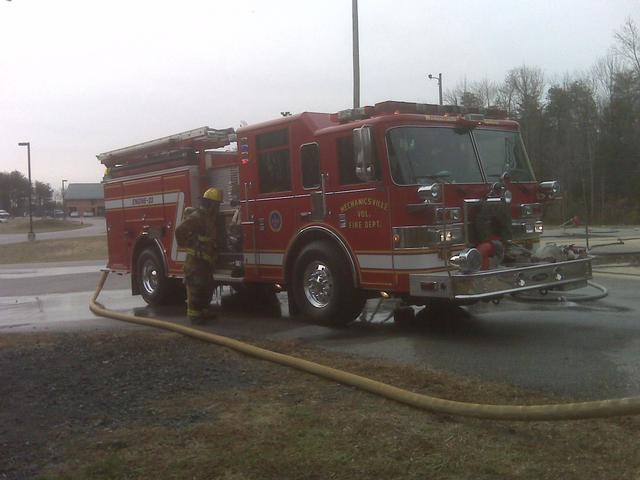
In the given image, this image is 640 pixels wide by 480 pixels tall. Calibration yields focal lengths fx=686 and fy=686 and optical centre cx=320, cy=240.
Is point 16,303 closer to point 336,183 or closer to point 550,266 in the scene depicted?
point 336,183

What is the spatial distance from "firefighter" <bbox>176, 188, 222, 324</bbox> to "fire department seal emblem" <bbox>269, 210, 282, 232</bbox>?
886 millimetres

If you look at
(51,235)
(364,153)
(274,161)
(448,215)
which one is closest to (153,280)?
(274,161)

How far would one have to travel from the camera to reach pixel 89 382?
5512 mm

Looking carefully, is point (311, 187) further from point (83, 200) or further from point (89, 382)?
point (83, 200)

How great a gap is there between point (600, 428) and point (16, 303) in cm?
1156

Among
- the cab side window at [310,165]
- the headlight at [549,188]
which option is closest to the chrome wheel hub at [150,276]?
the cab side window at [310,165]

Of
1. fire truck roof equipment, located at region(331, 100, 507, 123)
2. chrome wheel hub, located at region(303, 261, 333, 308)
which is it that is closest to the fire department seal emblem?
chrome wheel hub, located at region(303, 261, 333, 308)

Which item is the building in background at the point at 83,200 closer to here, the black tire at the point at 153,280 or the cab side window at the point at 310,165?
the black tire at the point at 153,280

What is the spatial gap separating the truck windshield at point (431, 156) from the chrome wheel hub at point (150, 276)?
553 centimetres

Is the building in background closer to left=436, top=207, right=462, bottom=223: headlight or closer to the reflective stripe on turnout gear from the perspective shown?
the reflective stripe on turnout gear

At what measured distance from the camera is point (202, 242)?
915 centimetres

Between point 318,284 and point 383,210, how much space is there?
1.45m

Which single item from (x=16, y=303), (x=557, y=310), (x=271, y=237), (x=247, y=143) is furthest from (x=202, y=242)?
(x=16, y=303)

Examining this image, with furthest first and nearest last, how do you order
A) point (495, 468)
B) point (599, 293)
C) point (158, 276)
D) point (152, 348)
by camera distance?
point (158, 276) → point (599, 293) → point (152, 348) → point (495, 468)
